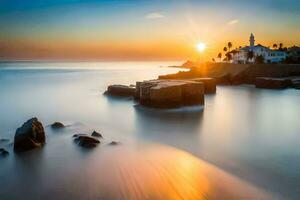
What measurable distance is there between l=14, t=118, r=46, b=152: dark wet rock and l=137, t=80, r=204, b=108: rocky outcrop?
31.4 feet

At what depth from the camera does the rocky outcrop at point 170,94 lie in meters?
20.6

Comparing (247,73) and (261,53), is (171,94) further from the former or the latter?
(261,53)

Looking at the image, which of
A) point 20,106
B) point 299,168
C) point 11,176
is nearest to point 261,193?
point 299,168

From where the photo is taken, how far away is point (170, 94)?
20.9m

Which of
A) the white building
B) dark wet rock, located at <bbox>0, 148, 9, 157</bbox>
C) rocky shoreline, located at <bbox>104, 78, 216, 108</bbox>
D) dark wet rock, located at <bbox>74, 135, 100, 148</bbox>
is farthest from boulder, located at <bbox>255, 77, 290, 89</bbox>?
the white building

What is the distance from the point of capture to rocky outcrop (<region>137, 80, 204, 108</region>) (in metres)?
20.6

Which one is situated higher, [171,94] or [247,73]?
[247,73]

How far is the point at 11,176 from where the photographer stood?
8625 millimetres

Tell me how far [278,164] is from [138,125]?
8086 millimetres

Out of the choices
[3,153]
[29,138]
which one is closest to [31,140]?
[29,138]

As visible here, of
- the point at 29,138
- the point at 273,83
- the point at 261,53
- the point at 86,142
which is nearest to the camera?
the point at 29,138

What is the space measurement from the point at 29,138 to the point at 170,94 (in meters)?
11.2

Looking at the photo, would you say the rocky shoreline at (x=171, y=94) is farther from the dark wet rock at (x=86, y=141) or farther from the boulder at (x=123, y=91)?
the dark wet rock at (x=86, y=141)

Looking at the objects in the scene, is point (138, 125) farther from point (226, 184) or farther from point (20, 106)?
point (20, 106)
